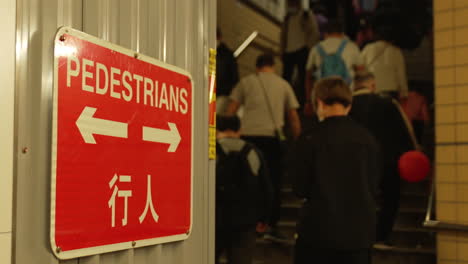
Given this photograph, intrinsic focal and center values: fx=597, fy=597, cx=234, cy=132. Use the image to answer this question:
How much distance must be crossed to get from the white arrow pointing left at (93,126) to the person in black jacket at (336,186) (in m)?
2.13

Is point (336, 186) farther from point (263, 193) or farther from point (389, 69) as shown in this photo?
point (389, 69)

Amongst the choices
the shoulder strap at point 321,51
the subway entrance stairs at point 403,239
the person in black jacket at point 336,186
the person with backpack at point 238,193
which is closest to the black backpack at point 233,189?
the person with backpack at point 238,193

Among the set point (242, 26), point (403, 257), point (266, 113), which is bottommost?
point (403, 257)

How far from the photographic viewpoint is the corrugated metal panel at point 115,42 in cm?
173

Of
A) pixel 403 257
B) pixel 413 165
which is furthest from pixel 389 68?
pixel 403 257

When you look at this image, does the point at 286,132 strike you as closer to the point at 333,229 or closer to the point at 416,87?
the point at 416,87

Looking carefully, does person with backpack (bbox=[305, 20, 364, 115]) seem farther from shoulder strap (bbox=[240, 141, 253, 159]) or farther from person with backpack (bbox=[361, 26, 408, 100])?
shoulder strap (bbox=[240, 141, 253, 159])

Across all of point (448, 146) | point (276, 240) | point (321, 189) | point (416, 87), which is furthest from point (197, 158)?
point (416, 87)

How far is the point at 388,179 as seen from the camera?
5.98 m

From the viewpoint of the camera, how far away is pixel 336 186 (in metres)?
3.92

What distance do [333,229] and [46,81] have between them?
2516mm

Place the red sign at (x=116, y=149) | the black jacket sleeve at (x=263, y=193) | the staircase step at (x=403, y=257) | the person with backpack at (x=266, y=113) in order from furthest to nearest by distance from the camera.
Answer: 1. the person with backpack at (x=266, y=113)
2. the staircase step at (x=403, y=257)
3. the black jacket sleeve at (x=263, y=193)
4. the red sign at (x=116, y=149)

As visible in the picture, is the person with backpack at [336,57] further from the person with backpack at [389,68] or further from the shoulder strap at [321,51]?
the person with backpack at [389,68]

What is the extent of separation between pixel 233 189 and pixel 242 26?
7.73 meters
